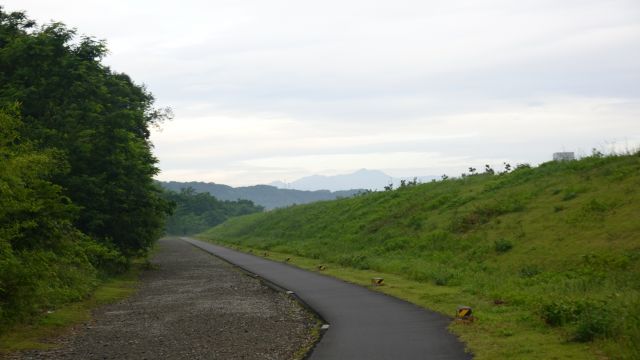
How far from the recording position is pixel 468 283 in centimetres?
2105

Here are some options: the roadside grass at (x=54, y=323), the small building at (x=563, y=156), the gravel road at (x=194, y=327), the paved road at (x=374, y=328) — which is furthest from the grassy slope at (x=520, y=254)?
the roadside grass at (x=54, y=323)

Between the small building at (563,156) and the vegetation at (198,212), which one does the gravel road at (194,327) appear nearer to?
the small building at (563,156)

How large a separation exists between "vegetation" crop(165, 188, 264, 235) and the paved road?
14123 cm

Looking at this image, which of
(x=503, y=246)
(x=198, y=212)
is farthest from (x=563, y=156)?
(x=198, y=212)

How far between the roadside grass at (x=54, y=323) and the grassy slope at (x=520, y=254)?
33.9 ft

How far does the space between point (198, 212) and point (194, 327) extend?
522 ft

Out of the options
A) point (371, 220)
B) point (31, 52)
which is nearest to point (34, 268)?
point (31, 52)

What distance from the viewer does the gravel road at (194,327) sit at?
43.0ft

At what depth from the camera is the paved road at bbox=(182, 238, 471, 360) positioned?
38.2 ft

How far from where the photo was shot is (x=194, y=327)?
53.2 ft

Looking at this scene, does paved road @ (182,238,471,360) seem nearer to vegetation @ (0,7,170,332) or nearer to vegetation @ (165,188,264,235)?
vegetation @ (0,7,170,332)

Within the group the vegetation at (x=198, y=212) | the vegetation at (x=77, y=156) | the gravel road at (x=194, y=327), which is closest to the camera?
the gravel road at (x=194, y=327)

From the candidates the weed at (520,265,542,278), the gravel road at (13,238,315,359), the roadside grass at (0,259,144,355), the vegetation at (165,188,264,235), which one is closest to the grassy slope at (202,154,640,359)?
the weed at (520,265,542,278)

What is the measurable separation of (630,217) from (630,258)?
4.26 metres
